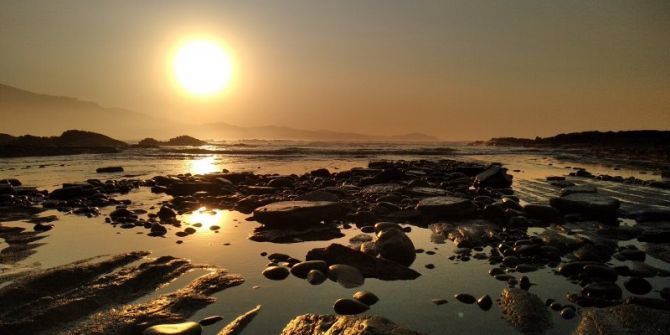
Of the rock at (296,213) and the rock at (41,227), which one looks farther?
the rock at (296,213)

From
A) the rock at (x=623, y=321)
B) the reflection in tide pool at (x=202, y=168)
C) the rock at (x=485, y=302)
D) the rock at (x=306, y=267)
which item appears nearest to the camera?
the rock at (x=623, y=321)

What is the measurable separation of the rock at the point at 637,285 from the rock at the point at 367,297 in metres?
3.15

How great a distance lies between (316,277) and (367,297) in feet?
2.90

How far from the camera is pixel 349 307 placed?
399 cm

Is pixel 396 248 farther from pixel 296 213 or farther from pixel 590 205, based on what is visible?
pixel 590 205

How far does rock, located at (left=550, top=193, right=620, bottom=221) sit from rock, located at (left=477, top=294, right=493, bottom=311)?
6069 mm

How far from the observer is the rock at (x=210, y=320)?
3.69 meters

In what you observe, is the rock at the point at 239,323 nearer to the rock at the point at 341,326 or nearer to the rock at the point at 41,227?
the rock at the point at 341,326

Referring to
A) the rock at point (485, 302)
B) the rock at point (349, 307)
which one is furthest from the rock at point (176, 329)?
the rock at point (485, 302)

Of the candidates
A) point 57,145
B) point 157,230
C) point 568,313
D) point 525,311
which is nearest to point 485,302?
point 525,311

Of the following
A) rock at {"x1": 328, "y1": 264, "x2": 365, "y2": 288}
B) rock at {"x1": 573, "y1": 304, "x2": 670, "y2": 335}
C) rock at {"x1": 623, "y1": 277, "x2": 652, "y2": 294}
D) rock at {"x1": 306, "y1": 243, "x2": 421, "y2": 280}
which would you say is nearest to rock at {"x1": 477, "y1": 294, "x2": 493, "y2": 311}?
rock at {"x1": 573, "y1": 304, "x2": 670, "y2": 335}

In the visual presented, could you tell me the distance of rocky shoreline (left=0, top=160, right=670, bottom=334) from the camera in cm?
379

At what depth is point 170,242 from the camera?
667cm

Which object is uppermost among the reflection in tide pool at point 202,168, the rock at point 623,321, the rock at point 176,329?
the reflection in tide pool at point 202,168
